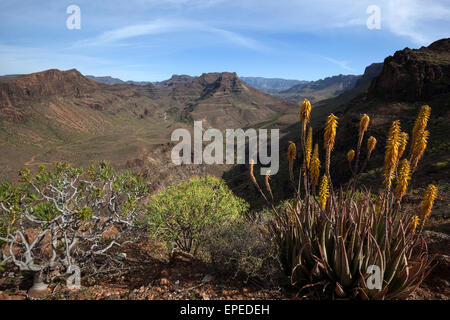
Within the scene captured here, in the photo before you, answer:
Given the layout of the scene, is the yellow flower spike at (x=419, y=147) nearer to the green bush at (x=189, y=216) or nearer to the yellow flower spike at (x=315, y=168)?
the yellow flower spike at (x=315, y=168)

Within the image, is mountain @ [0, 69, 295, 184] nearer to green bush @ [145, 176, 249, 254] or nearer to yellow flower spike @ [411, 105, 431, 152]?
green bush @ [145, 176, 249, 254]

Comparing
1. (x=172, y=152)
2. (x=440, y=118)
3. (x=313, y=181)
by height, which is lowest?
(x=172, y=152)

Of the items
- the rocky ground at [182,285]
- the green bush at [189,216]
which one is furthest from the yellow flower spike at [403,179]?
the green bush at [189,216]

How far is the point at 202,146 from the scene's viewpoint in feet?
240

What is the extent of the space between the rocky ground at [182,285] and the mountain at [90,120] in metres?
33.0

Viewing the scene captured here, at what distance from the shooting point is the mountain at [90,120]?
63938mm

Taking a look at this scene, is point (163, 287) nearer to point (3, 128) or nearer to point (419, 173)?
point (419, 173)

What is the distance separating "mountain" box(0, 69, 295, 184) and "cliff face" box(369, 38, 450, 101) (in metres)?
38.5

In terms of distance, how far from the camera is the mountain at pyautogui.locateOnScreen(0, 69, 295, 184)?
63938 millimetres

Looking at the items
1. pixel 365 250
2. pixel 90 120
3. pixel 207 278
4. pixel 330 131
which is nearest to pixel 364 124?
pixel 330 131

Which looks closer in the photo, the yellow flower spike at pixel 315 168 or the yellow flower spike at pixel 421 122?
the yellow flower spike at pixel 421 122

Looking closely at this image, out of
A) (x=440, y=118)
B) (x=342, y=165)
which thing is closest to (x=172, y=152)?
(x=342, y=165)

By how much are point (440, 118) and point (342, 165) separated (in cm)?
1262

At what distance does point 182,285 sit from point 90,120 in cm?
12963
